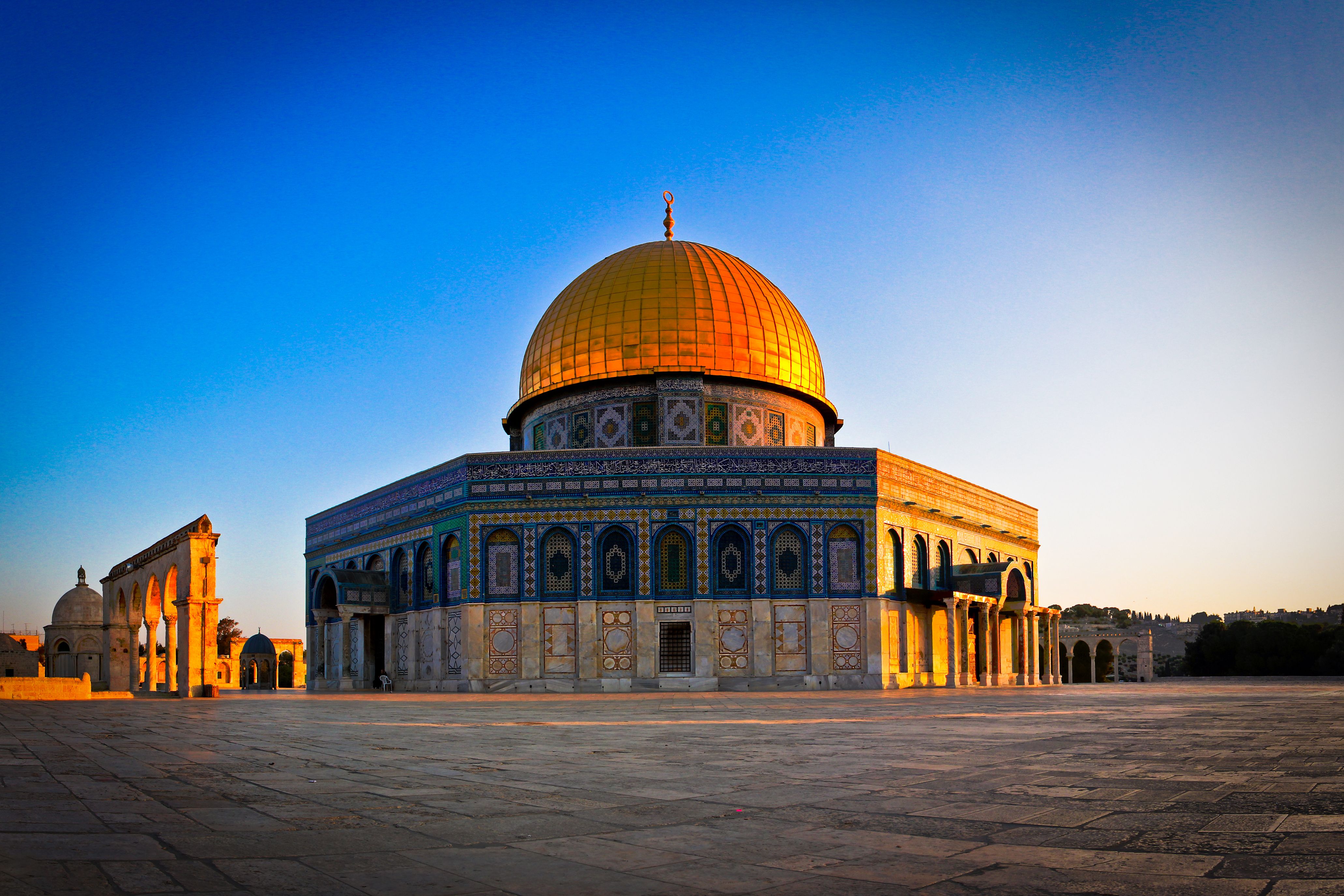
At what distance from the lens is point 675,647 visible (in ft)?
90.8

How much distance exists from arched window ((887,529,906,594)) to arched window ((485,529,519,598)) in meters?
10.6

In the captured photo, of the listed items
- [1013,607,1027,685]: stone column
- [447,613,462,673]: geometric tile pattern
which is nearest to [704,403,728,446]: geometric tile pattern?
[447,613,462,673]: geometric tile pattern

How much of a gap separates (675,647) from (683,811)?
2260cm

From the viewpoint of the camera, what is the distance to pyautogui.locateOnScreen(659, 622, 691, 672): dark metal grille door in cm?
2758

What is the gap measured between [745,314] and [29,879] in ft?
101

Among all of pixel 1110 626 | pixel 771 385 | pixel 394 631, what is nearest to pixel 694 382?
pixel 771 385

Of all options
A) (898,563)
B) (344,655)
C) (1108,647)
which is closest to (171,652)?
(344,655)

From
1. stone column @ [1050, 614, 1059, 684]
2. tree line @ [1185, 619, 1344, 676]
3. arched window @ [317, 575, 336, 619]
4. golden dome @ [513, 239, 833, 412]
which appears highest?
golden dome @ [513, 239, 833, 412]

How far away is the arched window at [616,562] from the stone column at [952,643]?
952 centimetres

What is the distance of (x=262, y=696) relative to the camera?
94.6 feet

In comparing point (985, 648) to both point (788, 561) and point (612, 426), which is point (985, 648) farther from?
point (612, 426)

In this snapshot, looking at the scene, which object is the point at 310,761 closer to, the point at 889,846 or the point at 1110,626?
the point at 889,846

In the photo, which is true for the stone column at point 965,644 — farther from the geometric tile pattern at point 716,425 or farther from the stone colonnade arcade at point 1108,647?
the stone colonnade arcade at point 1108,647

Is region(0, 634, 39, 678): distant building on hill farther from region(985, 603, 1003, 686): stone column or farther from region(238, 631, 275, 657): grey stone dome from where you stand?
region(985, 603, 1003, 686): stone column
